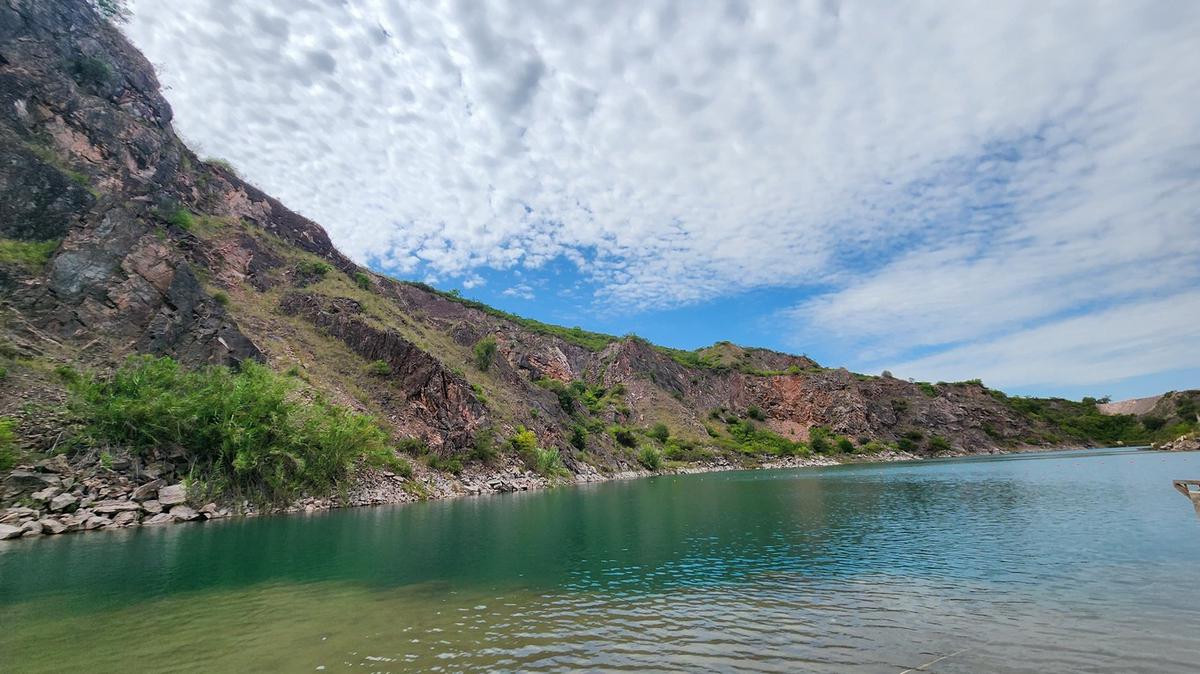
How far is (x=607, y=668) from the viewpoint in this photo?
34.1ft

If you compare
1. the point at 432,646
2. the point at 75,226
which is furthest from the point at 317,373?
the point at 432,646

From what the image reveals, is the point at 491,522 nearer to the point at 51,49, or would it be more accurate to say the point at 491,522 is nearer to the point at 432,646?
the point at 432,646

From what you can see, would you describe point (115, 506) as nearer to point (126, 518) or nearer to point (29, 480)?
point (126, 518)

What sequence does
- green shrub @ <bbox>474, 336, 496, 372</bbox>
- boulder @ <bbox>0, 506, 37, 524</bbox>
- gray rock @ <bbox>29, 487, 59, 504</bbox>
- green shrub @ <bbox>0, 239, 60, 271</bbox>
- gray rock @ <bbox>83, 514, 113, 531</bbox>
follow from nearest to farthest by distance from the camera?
boulder @ <bbox>0, 506, 37, 524</bbox> < gray rock @ <bbox>29, 487, 59, 504</bbox> < gray rock @ <bbox>83, 514, 113, 531</bbox> < green shrub @ <bbox>0, 239, 60, 271</bbox> < green shrub @ <bbox>474, 336, 496, 372</bbox>

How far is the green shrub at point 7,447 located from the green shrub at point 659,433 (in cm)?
9213

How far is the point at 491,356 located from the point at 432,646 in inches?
2872

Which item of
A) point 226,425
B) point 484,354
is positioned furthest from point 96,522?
point 484,354

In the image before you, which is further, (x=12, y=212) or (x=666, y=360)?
(x=666, y=360)

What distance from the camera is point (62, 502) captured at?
29188 millimetres

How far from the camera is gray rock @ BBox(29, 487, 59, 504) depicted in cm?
2872

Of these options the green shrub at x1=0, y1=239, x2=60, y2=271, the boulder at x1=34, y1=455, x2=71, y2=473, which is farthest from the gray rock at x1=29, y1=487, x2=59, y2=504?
the green shrub at x1=0, y1=239, x2=60, y2=271

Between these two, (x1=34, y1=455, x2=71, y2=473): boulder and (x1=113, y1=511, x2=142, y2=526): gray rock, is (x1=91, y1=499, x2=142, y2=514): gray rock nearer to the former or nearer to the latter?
(x1=113, y1=511, x2=142, y2=526): gray rock

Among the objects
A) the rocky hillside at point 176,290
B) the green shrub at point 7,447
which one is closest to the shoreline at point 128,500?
the green shrub at point 7,447

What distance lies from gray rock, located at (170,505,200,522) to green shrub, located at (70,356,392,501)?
2.54 m
